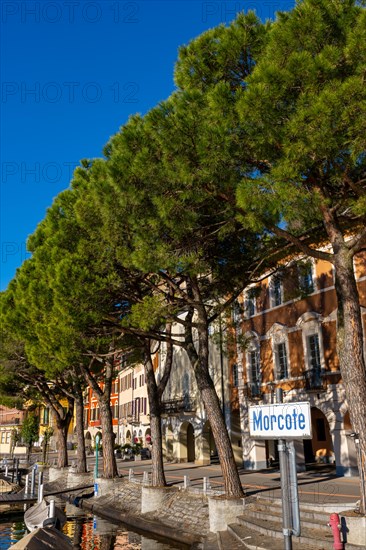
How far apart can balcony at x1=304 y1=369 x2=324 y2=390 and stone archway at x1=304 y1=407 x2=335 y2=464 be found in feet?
14.4

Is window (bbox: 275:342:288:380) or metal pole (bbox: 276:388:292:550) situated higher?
window (bbox: 275:342:288:380)

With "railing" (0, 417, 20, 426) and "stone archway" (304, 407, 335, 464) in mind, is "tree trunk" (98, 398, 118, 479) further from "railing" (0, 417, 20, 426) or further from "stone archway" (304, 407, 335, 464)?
"railing" (0, 417, 20, 426)

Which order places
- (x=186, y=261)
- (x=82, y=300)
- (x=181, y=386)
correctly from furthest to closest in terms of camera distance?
(x=181, y=386) < (x=82, y=300) < (x=186, y=261)

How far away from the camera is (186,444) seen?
3469 cm

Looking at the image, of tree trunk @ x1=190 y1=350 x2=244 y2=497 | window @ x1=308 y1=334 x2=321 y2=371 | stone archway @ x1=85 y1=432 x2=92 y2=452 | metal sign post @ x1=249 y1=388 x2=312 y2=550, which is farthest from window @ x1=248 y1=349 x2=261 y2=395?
stone archway @ x1=85 y1=432 x2=92 y2=452

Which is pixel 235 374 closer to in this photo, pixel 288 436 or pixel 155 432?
pixel 155 432

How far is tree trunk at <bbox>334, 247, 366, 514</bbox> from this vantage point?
396 inches

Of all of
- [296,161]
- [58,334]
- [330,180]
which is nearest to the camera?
[296,161]

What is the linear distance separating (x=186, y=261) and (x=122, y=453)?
115 feet

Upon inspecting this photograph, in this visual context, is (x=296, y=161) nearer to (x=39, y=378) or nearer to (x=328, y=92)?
(x=328, y=92)

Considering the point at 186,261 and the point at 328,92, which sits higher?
the point at 328,92

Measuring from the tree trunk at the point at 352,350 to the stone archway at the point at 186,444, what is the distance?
25.2 m

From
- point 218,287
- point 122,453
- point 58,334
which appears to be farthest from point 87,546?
point 122,453

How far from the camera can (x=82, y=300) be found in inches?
623
